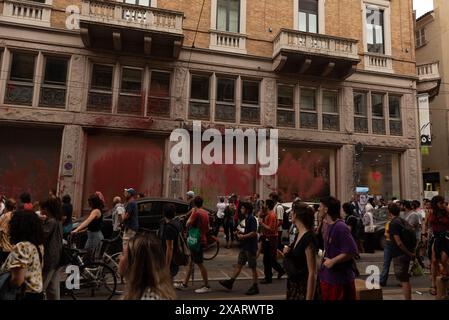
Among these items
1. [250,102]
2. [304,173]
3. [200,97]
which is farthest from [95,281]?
[304,173]

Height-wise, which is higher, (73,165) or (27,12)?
(27,12)

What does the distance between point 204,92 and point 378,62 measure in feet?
32.1

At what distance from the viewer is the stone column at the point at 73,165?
14.1 meters

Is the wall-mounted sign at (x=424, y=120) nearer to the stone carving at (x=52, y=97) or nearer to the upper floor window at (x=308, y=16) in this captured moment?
the upper floor window at (x=308, y=16)

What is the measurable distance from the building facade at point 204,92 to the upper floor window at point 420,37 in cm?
918

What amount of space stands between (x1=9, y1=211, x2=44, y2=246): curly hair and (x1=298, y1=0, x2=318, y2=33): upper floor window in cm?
1731

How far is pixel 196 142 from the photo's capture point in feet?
52.0

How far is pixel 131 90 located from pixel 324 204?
13057 millimetres

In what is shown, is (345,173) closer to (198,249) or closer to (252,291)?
(252,291)

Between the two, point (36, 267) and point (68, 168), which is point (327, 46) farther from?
point (36, 267)

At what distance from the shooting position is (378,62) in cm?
1897

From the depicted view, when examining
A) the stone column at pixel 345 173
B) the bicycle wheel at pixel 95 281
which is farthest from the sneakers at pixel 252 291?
the stone column at pixel 345 173

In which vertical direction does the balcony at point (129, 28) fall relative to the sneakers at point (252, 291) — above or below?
above
